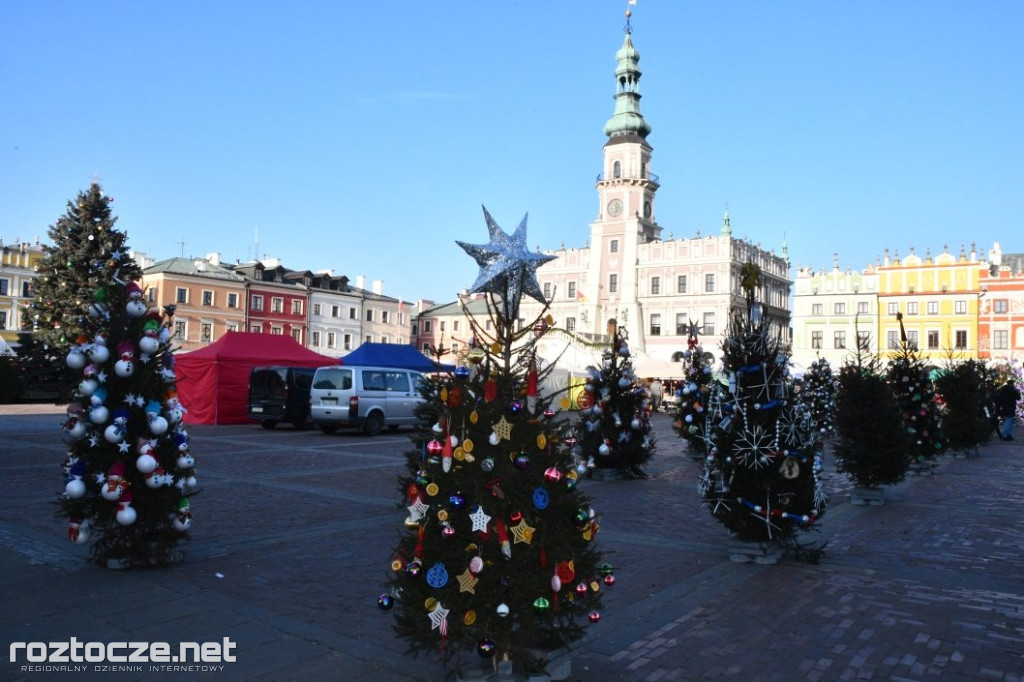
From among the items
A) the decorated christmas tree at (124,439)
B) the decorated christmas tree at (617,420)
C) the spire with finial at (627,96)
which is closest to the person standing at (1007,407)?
the decorated christmas tree at (617,420)

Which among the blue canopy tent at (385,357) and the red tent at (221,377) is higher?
the blue canopy tent at (385,357)

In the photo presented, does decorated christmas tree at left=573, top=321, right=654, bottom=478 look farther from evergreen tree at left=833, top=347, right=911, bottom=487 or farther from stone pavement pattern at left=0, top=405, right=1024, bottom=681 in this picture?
evergreen tree at left=833, top=347, right=911, bottom=487

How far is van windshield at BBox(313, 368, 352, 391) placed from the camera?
68.0ft

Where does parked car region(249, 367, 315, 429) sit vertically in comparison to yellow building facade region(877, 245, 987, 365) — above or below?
below

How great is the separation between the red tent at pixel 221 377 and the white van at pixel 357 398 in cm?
346

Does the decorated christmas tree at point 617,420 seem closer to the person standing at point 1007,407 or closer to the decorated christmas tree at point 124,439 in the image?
the decorated christmas tree at point 124,439

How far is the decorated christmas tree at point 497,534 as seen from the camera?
151 inches

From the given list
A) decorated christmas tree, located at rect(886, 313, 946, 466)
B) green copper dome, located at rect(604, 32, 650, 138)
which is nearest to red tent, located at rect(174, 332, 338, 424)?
decorated christmas tree, located at rect(886, 313, 946, 466)

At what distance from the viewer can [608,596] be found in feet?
19.4

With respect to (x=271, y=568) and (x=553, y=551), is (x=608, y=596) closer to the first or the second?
(x=553, y=551)

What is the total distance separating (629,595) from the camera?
19.5 ft

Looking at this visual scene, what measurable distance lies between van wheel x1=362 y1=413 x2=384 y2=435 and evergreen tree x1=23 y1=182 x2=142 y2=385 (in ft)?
73.1

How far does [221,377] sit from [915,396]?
19644 millimetres

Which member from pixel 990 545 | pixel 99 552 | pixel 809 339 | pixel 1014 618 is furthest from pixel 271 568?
pixel 809 339
